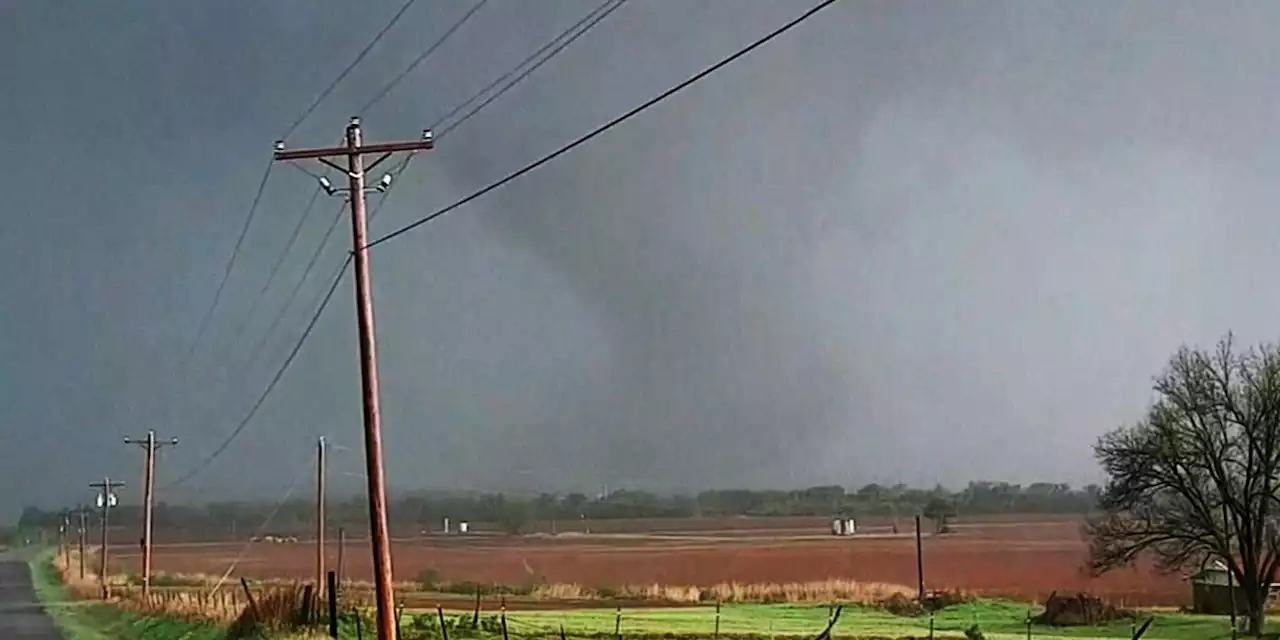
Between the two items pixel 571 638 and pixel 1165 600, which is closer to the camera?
pixel 571 638

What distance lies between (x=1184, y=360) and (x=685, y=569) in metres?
22.1

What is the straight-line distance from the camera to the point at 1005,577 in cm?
5969

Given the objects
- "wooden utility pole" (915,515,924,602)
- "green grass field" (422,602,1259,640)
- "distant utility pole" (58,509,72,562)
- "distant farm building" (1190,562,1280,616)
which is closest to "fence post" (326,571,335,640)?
"green grass field" (422,602,1259,640)

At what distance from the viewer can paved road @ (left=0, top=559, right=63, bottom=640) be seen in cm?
4196

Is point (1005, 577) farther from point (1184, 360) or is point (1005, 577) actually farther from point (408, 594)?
point (408, 594)

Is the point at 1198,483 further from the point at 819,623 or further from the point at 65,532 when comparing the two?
the point at 65,532

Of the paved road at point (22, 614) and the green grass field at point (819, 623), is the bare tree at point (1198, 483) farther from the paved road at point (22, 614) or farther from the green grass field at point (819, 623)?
the paved road at point (22, 614)

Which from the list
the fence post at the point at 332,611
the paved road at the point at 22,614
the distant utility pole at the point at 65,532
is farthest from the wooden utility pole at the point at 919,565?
the distant utility pole at the point at 65,532

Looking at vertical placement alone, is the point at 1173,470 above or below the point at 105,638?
above

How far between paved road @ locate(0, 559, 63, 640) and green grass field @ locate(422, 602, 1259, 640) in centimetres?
1296

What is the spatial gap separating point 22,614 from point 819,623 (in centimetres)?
2776

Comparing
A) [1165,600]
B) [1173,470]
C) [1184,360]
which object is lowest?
[1165,600]

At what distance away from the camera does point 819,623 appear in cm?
4566

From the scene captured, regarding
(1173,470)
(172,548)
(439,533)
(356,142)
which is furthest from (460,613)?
(172,548)
